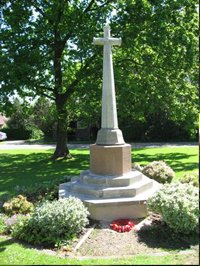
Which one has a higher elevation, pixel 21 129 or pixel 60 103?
pixel 60 103

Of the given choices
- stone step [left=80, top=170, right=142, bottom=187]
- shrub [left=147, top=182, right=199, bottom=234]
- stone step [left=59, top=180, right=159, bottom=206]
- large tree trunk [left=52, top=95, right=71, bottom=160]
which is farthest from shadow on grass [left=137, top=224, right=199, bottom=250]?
large tree trunk [left=52, top=95, right=71, bottom=160]

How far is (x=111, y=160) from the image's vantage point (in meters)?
11.0

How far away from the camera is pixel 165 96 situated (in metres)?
22.4

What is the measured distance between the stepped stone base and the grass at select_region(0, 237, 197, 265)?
Answer: 8.35 ft

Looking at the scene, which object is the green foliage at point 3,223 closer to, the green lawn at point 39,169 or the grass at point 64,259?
the grass at point 64,259

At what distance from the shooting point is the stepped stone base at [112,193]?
31.7ft

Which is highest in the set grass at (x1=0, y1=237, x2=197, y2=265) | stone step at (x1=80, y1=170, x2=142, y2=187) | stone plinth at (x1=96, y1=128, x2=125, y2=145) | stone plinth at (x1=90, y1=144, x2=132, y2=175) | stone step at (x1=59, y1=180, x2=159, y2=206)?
stone plinth at (x1=96, y1=128, x2=125, y2=145)

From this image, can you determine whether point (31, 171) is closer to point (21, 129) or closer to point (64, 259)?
point (64, 259)

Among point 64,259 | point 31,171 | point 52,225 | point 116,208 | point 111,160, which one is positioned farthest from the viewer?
point 31,171

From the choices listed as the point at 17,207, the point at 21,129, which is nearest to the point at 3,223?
the point at 17,207

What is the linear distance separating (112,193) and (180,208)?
252cm

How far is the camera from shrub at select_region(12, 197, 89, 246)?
8023 mm

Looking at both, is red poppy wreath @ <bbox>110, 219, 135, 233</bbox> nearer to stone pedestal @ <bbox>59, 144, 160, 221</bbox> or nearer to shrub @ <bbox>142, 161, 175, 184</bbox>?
stone pedestal @ <bbox>59, 144, 160, 221</bbox>

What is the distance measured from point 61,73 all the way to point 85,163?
5779 millimetres
